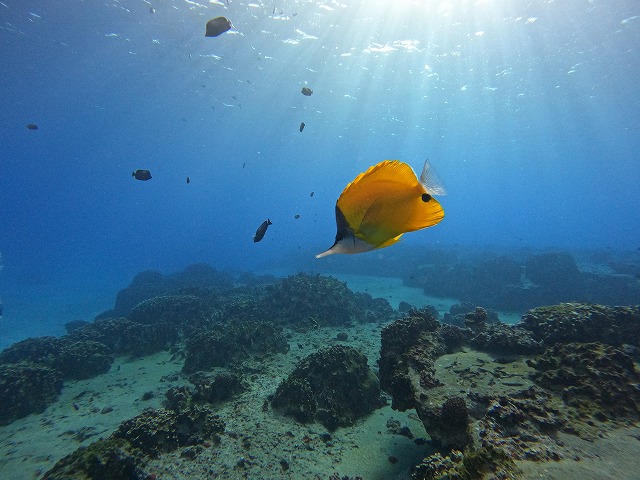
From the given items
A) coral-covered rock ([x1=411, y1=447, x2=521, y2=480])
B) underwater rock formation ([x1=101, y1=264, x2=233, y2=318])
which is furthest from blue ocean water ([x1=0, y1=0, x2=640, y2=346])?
coral-covered rock ([x1=411, y1=447, x2=521, y2=480])

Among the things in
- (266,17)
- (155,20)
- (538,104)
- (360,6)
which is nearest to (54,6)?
(155,20)

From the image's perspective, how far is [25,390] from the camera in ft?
24.5

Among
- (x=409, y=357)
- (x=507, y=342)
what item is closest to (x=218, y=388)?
(x=409, y=357)

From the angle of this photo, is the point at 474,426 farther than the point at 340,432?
No

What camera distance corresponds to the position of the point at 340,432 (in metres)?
5.20

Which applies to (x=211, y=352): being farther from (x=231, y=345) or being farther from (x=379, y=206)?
(x=379, y=206)

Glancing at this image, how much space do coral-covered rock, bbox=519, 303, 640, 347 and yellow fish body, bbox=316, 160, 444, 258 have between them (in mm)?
5319

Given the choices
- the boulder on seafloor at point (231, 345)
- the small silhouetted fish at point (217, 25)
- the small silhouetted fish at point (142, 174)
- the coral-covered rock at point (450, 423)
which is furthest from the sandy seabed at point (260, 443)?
the small silhouetted fish at point (217, 25)

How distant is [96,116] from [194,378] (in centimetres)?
5060

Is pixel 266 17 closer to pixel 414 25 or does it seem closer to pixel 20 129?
pixel 414 25

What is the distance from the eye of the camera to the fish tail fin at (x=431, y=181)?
1.38m

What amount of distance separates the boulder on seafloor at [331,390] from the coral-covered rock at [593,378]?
3156 mm

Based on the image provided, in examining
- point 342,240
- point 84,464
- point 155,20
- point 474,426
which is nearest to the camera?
point 342,240

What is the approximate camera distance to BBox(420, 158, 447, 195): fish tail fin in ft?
4.53
